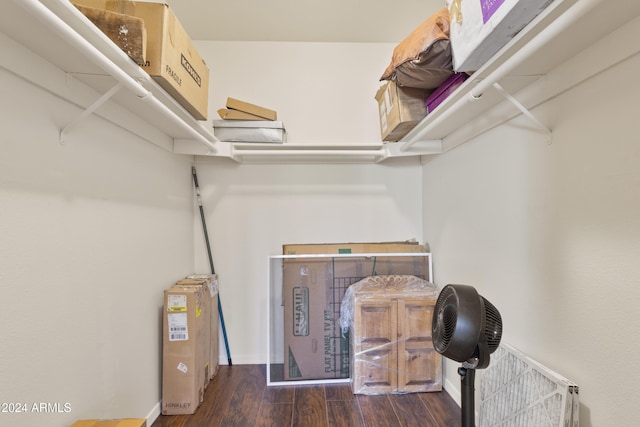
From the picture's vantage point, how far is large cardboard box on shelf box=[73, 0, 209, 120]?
4.04 feet

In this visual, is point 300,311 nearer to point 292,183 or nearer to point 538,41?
point 292,183

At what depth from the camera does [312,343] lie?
2.38 m

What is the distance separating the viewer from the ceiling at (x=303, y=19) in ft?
7.02

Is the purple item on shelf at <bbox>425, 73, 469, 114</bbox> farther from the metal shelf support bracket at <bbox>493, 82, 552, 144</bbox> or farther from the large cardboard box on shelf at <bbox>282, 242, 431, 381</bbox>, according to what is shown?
the large cardboard box on shelf at <bbox>282, 242, 431, 381</bbox>

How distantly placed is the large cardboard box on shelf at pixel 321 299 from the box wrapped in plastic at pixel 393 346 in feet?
0.80

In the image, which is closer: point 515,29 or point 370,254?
point 515,29

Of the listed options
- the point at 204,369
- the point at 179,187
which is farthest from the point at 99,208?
the point at 204,369

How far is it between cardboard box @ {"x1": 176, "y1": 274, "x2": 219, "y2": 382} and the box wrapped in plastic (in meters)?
1.08

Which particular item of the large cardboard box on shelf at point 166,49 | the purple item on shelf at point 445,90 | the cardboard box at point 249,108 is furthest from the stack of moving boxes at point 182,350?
the purple item on shelf at point 445,90

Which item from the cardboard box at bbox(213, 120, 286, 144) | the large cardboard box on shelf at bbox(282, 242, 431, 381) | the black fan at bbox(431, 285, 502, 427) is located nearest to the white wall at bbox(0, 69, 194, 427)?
the cardboard box at bbox(213, 120, 286, 144)

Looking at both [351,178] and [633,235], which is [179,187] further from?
[633,235]

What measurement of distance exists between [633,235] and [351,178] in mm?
1950

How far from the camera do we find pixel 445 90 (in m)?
1.60

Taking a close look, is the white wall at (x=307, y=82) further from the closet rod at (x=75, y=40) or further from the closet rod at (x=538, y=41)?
the closet rod at (x=75, y=40)
